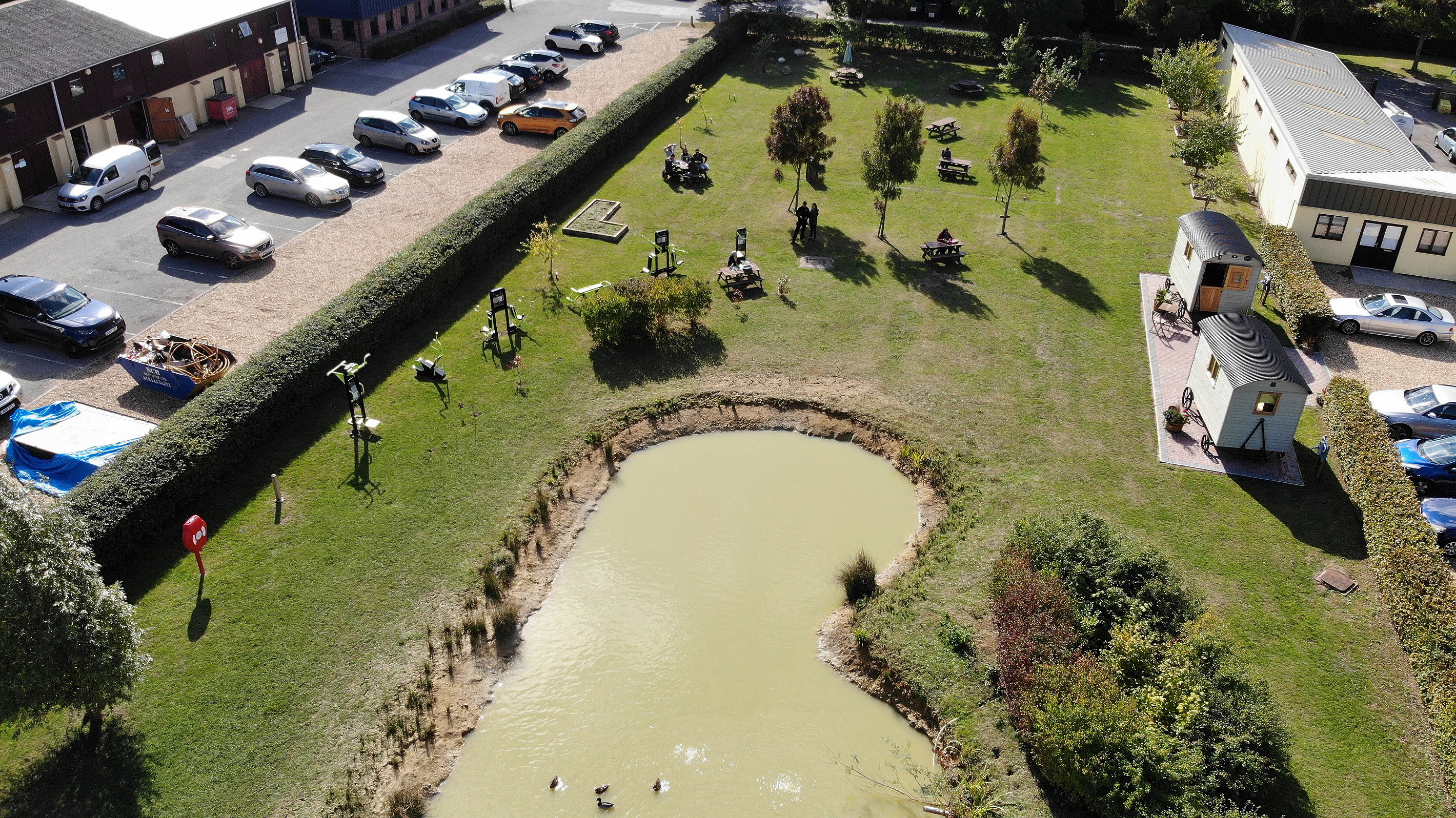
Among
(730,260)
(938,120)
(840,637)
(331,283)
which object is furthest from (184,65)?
(840,637)

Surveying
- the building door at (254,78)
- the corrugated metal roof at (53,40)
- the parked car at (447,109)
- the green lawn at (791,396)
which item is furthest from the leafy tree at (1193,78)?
the corrugated metal roof at (53,40)

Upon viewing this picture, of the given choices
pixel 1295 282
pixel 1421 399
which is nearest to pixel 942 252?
pixel 1295 282

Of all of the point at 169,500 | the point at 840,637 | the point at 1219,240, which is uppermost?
the point at 1219,240

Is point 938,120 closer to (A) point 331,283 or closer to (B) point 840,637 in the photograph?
(A) point 331,283

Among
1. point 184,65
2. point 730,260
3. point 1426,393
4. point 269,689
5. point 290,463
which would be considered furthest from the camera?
point 184,65

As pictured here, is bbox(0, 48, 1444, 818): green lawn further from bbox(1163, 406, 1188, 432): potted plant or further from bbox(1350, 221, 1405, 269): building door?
bbox(1350, 221, 1405, 269): building door
